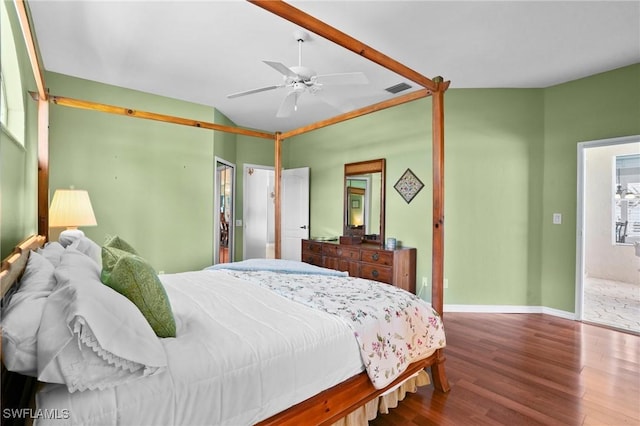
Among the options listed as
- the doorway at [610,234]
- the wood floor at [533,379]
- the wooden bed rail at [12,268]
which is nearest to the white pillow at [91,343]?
the wooden bed rail at [12,268]

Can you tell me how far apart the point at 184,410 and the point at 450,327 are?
10.0ft

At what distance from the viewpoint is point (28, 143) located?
2.12 meters

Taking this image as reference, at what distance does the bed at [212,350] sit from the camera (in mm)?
926

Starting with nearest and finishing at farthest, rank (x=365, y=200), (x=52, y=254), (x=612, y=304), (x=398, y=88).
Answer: (x=52, y=254) < (x=398, y=88) < (x=612, y=304) < (x=365, y=200)

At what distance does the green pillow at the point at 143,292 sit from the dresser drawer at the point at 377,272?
287cm

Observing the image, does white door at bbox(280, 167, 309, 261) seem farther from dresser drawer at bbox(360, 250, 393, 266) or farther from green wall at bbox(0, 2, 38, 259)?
green wall at bbox(0, 2, 38, 259)

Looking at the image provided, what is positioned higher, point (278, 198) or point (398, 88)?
point (398, 88)

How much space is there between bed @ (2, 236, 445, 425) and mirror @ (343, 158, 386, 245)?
2460 mm

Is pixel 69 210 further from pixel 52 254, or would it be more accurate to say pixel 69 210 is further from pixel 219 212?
pixel 219 212

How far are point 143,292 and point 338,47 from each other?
2.57 m

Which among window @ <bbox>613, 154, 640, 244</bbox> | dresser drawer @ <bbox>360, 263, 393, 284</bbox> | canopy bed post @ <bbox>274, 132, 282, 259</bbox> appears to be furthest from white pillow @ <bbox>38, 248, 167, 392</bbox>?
window @ <bbox>613, 154, 640, 244</bbox>

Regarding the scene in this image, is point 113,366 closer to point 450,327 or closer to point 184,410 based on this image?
point 184,410

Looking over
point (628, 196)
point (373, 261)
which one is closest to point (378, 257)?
point (373, 261)

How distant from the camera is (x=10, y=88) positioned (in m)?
1.90
